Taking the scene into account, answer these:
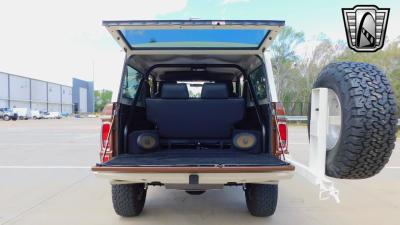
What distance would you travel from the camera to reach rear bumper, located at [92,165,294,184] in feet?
11.1

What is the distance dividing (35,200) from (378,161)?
444 centimetres

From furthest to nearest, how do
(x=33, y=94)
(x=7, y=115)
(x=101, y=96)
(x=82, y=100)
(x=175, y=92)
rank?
(x=101, y=96), (x=82, y=100), (x=33, y=94), (x=7, y=115), (x=175, y=92)

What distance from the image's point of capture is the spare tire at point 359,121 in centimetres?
289

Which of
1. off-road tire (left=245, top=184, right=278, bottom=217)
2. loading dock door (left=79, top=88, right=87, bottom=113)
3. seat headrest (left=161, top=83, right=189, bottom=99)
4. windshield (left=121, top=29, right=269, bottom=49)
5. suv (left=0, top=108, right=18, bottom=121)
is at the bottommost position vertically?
off-road tire (left=245, top=184, right=278, bottom=217)

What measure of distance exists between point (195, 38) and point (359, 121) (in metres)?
1.99

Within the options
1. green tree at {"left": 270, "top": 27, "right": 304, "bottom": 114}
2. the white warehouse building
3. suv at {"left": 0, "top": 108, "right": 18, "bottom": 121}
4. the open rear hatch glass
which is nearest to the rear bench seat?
the open rear hatch glass

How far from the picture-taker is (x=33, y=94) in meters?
72.4

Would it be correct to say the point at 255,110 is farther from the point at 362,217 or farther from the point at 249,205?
the point at 362,217

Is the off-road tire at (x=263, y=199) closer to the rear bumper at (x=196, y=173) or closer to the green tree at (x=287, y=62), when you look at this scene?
the rear bumper at (x=196, y=173)

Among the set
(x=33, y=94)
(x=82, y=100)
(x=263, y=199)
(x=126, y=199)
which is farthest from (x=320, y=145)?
(x=82, y=100)

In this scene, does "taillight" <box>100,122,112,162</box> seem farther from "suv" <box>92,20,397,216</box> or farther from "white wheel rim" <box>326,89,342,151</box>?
"white wheel rim" <box>326,89,342,151</box>

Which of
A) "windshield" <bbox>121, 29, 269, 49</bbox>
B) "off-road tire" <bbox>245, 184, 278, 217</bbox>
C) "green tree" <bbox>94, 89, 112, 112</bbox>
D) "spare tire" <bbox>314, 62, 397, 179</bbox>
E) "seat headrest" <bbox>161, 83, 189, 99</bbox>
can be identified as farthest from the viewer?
"green tree" <bbox>94, 89, 112, 112</bbox>

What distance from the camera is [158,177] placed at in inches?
136

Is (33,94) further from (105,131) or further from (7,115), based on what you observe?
(105,131)
